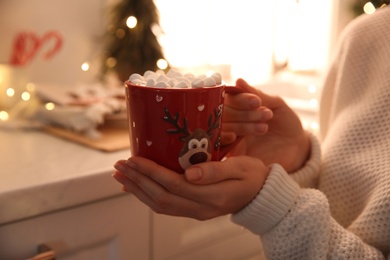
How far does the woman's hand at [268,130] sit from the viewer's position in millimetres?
607

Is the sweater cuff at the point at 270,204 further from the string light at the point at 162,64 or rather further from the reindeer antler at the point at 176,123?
the string light at the point at 162,64

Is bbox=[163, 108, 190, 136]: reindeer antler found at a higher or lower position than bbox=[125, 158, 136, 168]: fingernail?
higher

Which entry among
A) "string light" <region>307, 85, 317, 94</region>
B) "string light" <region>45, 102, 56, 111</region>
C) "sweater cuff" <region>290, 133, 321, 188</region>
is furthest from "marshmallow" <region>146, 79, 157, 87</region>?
"string light" <region>307, 85, 317, 94</region>

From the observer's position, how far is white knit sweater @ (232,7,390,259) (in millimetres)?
561

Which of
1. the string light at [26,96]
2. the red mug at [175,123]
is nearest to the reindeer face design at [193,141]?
the red mug at [175,123]

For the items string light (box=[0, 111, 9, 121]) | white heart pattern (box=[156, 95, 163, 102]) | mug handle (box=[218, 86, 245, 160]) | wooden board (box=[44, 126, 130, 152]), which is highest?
white heart pattern (box=[156, 95, 163, 102])

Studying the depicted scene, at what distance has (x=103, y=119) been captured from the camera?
0.93 metres

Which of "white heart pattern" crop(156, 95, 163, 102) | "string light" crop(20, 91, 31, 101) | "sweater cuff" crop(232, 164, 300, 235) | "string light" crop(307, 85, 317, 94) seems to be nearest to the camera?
"white heart pattern" crop(156, 95, 163, 102)

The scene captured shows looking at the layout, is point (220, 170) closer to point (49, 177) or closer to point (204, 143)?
point (204, 143)

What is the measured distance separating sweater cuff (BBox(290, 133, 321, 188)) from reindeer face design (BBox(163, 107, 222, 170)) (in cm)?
28

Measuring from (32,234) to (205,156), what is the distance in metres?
0.29

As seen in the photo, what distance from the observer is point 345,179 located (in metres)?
0.67

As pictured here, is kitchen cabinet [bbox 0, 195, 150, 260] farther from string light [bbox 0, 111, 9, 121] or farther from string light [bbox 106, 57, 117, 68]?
string light [bbox 106, 57, 117, 68]

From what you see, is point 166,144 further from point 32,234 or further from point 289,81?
point 289,81
